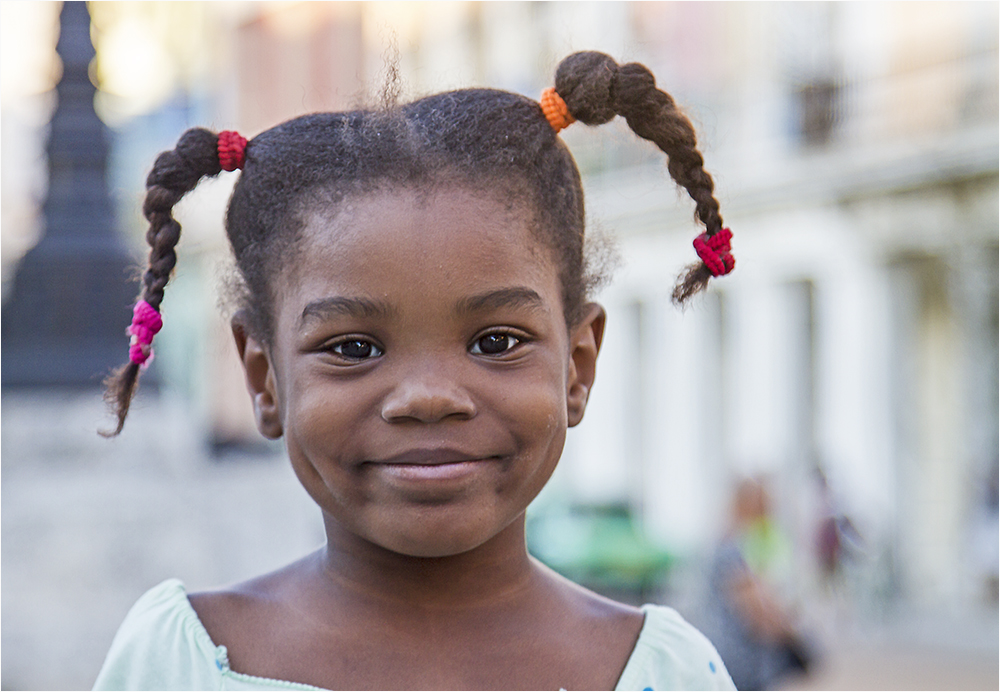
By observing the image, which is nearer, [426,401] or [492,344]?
[426,401]

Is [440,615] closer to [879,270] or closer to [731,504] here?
[731,504]

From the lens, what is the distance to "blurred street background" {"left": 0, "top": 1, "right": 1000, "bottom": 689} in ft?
16.4

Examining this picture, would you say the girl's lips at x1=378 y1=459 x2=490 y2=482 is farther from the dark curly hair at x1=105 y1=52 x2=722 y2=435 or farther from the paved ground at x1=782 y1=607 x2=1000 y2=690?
the paved ground at x1=782 y1=607 x2=1000 y2=690

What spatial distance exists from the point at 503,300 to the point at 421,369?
168mm

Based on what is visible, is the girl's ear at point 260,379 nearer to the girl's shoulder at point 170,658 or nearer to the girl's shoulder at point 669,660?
the girl's shoulder at point 170,658

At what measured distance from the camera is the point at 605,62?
72.1 inches

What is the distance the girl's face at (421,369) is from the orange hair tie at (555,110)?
237 millimetres

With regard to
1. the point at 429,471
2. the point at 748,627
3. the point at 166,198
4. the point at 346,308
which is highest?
the point at 166,198

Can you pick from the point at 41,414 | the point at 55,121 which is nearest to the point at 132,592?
the point at 41,414

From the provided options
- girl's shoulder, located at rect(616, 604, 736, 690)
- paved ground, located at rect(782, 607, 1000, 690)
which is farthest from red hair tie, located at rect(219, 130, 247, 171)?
paved ground, located at rect(782, 607, 1000, 690)

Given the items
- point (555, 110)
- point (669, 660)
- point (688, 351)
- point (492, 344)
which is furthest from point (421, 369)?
point (688, 351)

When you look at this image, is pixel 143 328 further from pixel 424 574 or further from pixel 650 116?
pixel 650 116

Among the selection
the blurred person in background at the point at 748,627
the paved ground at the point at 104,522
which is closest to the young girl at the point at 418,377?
the paved ground at the point at 104,522

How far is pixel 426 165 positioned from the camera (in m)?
1.68
